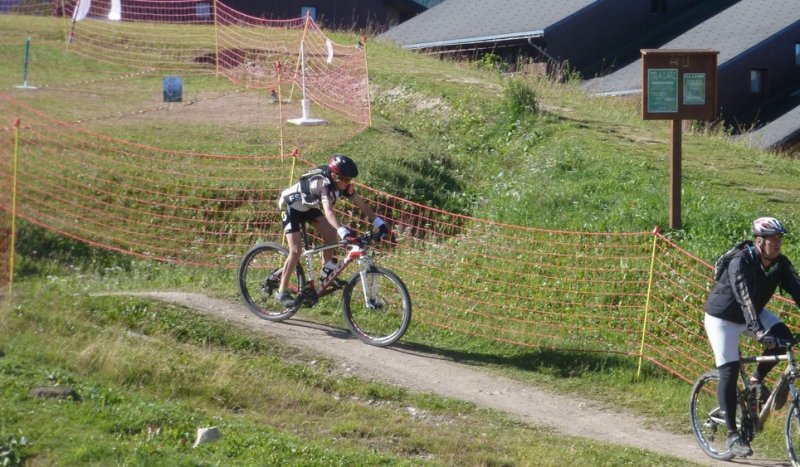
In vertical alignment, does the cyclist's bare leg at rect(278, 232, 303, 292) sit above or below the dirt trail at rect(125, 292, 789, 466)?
above

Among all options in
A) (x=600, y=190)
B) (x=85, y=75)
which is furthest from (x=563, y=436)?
Result: (x=85, y=75)

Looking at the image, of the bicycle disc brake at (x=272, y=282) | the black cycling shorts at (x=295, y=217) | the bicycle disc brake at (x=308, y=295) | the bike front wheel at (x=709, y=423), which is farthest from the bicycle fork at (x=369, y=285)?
the bike front wheel at (x=709, y=423)

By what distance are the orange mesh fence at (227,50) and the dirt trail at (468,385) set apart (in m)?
8.05

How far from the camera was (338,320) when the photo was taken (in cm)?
1109

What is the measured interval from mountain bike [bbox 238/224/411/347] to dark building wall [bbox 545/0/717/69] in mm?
23615

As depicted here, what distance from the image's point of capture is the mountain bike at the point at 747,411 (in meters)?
7.57

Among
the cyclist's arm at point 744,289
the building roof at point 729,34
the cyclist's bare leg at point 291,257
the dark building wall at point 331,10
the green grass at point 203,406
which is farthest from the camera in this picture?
the dark building wall at point 331,10

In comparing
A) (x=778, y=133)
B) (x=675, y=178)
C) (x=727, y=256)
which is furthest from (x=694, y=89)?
(x=778, y=133)

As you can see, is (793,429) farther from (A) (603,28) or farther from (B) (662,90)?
(A) (603,28)

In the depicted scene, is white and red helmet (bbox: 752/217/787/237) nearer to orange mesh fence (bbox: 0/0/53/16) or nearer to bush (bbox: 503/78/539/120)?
bush (bbox: 503/78/539/120)

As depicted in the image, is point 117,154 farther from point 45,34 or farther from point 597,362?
point 45,34

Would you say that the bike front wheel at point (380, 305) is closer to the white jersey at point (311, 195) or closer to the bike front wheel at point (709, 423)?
the white jersey at point (311, 195)

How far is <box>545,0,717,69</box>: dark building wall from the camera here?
112ft

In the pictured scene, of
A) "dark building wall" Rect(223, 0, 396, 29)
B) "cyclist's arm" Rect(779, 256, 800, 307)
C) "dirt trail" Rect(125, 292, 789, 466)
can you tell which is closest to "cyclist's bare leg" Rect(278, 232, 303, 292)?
"dirt trail" Rect(125, 292, 789, 466)
